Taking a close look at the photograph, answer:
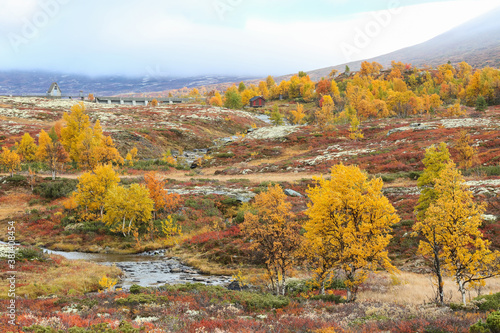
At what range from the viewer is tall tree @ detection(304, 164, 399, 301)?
53.8ft

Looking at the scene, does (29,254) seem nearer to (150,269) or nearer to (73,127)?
(150,269)

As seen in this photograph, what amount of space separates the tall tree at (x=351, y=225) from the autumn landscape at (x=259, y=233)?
0.10m

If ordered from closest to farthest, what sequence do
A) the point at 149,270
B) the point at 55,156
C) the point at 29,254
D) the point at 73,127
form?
the point at 29,254 → the point at 149,270 → the point at 55,156 → the point at 73,127

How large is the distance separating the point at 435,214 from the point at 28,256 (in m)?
31.7

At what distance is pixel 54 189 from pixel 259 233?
42.5 meters

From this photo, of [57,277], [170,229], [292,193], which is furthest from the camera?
[292,193]

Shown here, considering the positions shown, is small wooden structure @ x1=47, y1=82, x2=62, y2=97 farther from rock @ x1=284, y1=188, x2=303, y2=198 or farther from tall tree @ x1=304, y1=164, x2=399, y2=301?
tall tree @ x1=304, y1=164, x2=399, y2=301

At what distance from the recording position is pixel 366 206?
17.0m

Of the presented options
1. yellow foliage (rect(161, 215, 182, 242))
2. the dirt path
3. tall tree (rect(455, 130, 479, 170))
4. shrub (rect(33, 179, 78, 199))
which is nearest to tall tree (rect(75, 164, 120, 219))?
yellow foliage (rect(161, 215, 182, 242))

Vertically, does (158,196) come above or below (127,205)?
below

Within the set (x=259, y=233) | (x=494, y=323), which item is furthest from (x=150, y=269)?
(x=494, y=323)

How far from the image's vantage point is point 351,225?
1714 cm

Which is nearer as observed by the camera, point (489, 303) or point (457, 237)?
point (489, 303)

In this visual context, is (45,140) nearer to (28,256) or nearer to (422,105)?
(28,256)
